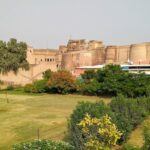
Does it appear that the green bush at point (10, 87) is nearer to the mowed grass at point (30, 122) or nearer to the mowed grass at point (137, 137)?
the mowed grass at point (30, 122)

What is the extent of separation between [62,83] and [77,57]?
116ft

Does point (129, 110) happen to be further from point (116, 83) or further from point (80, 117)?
point (116, 83)

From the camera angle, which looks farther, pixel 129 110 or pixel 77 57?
pixel 77 57

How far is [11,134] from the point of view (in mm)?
19656

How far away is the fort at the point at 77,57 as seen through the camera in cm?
5809

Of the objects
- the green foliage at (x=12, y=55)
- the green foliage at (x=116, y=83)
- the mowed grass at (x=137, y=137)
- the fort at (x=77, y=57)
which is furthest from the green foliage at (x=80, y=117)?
the fort at (x=77, y=57)

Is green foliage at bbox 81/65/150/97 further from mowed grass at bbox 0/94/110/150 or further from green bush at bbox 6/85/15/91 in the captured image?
green bush at bbox 6/85/15/91

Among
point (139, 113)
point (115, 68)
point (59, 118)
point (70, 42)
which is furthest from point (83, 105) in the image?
point (70, 42)

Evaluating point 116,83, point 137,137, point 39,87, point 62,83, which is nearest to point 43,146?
point 137,137

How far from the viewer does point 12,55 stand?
54625mm

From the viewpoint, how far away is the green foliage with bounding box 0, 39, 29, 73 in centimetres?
5412

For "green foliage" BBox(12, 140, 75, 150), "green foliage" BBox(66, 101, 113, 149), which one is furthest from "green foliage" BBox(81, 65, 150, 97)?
"green foliage" BBox(12, 140, 75, 150)

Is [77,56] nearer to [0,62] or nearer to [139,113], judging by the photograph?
[0,62]

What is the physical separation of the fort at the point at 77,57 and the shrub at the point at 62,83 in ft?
39.5
